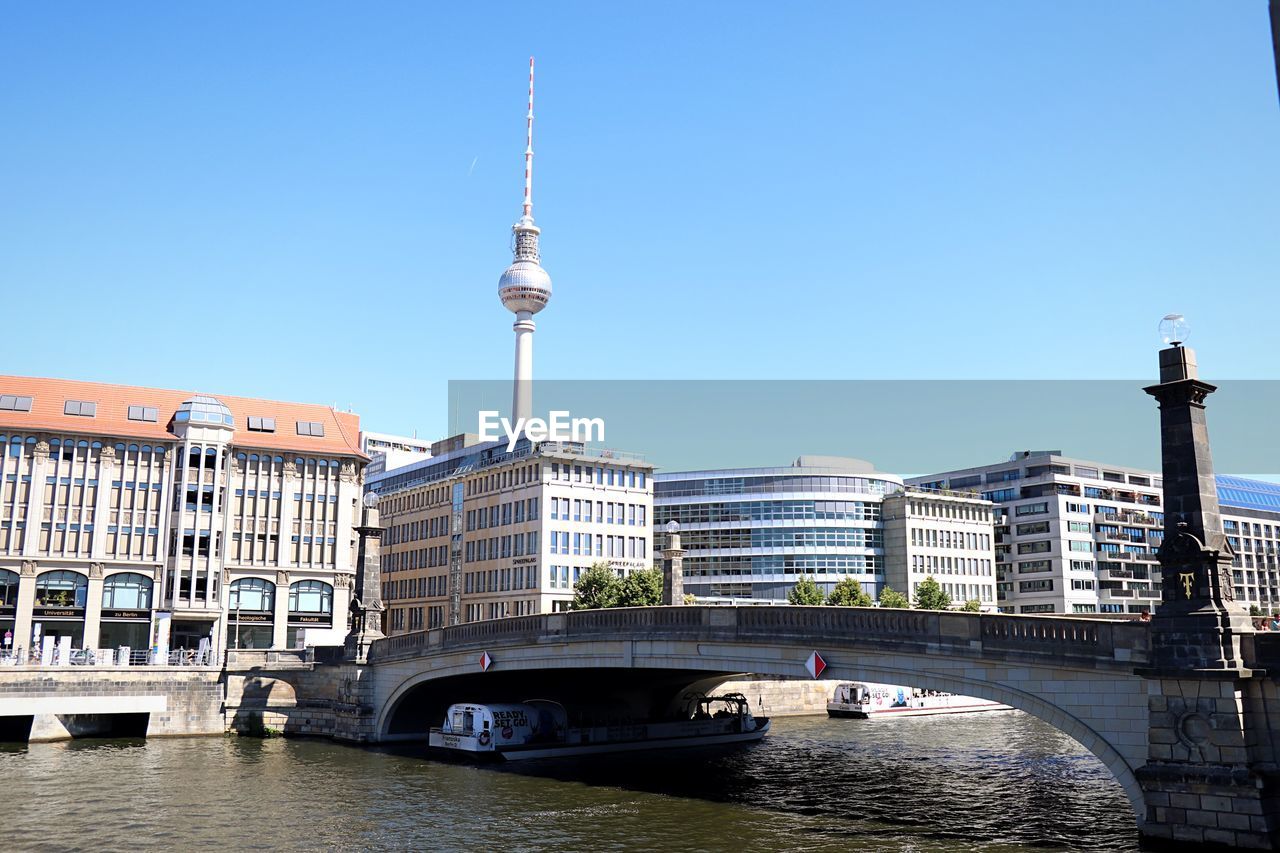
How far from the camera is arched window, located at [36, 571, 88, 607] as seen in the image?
269ft

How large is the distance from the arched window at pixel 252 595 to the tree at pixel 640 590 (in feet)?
88.1

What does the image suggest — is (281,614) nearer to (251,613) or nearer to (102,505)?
(251,613)

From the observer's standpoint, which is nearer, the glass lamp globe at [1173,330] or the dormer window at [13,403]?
the glass lamp globe at [1173,330]

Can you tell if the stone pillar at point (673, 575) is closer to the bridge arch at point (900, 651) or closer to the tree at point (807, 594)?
the bridge arch at point (900, 651)

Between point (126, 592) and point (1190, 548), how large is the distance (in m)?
75.8

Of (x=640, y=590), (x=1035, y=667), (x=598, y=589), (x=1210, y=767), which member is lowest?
(x=1210, y=767)

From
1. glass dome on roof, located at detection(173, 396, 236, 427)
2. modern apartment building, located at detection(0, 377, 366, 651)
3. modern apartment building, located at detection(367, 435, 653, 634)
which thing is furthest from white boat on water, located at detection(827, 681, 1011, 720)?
glass dome on roof, located at detection(173, 396, 236, 427)

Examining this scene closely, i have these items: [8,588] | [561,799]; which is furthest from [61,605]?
[561,799]

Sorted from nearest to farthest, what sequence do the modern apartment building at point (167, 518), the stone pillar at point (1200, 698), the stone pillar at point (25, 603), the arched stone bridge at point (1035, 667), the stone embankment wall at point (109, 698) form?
the stone pillar at point (1200, 698) < the arched stone bridge at point (1035, 667) < the stone embankment wall at point (109, 698) < the stone pillar at point (25, 603) < the modern apartment building at point (167, 518)

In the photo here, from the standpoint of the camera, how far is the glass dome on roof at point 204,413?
88.1m

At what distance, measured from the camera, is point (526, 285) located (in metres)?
158

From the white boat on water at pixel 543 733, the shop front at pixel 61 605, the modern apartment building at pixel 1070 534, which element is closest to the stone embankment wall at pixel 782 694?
the white boat on water at pixel 543 733

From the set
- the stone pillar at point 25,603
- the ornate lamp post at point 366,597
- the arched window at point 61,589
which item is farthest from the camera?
the arched window at point 61,589

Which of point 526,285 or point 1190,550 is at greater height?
point 526,285
